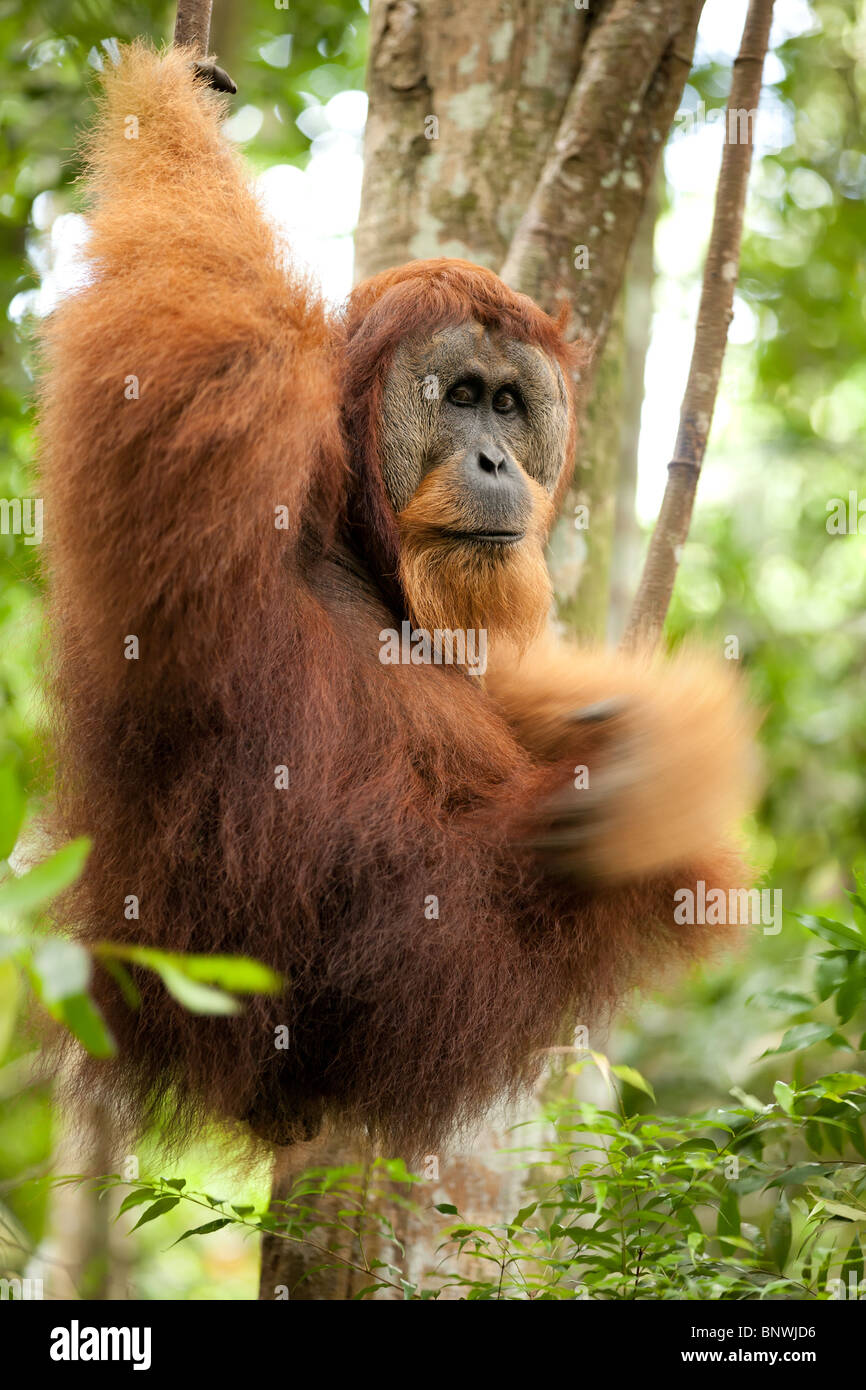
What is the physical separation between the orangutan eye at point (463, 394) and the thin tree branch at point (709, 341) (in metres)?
0.70

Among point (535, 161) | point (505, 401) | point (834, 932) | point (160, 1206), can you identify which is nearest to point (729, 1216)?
point (834, 932)

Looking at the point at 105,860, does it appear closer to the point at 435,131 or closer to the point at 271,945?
the point at 271,945

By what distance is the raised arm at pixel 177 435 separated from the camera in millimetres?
1905

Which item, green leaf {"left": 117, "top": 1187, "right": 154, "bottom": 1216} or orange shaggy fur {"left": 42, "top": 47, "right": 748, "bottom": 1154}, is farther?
green leaf {"left": 117, "top": 1187, "right": 154, "bottom": 1216}

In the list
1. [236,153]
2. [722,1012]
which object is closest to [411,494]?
[236,153]

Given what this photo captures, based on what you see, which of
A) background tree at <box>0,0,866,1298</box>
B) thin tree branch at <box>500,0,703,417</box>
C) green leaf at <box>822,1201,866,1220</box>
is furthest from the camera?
background tree at <box>0,0,866,1298</box>

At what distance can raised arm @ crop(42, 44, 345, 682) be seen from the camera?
1.91 meters

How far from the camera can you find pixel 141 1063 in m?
2.28

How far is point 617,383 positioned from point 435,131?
2.68ft

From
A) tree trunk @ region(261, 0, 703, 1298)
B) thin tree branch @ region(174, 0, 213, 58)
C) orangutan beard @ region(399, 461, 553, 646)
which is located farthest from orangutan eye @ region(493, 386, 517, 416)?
thin tree branch @ region(174, 0, 213, 58)

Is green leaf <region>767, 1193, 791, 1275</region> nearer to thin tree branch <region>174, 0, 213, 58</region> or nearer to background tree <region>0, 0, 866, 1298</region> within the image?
background tree <region>0, 0, 866, 1298</region>

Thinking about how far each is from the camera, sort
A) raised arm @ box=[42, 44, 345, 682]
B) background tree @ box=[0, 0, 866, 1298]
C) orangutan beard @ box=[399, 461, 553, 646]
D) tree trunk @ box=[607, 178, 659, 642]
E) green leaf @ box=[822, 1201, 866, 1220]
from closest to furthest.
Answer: raised arm @ box=[42, 44, 345, 682] → green leaf @ box=[822, 1201, 866, 1220] → orangutan beard @ box=[399, 461, 553, 646] → background tree @ box=[0, 0, 866, 1298] → tree trunk @ box=[607, 178, 659, 642]

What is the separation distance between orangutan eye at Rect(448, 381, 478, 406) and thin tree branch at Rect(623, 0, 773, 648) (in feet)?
2.28

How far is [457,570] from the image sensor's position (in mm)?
2400
